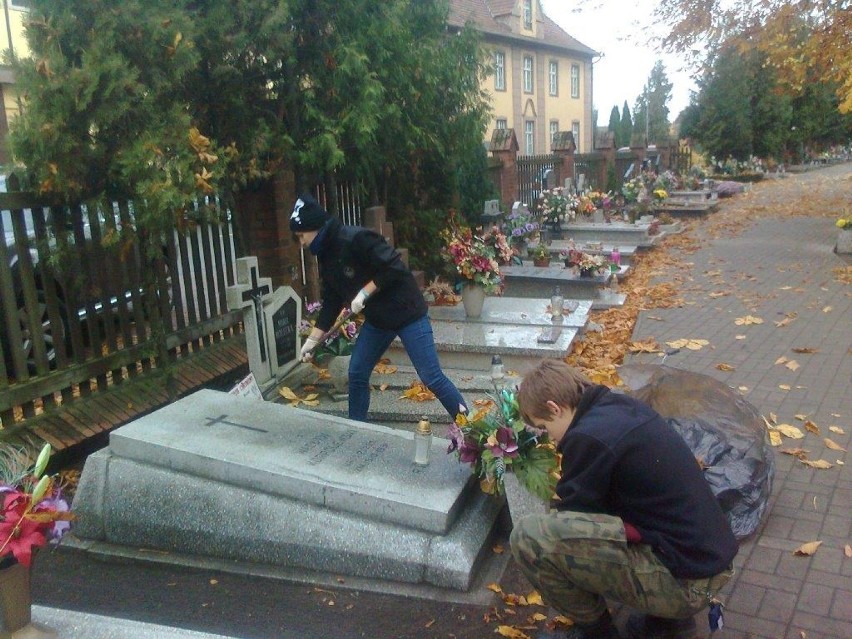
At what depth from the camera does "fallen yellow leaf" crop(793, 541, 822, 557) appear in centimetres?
372

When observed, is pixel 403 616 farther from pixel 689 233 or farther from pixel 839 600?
pixel 689 233

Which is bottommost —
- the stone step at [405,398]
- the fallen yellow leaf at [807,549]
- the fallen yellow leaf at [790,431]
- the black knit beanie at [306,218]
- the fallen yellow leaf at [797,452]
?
the fallen yellow leaf at [807,549]

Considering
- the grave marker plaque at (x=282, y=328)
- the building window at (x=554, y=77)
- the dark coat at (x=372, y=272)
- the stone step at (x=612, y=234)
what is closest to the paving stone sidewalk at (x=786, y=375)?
the stone step at (x=612, y=234)

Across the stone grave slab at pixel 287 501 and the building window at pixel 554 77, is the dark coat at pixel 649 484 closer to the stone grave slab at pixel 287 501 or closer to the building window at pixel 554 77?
the stone grave slab at pixel 287 501

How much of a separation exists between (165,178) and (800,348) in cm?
569

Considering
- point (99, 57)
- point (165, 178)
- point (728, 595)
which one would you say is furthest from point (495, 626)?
point (99, 57)

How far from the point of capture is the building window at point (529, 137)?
3662cm

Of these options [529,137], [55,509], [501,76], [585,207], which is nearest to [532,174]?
[585,207]

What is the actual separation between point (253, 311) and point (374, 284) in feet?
4.70

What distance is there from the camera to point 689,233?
17.0 m

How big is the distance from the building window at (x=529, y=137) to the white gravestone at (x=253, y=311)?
3222 centimetres

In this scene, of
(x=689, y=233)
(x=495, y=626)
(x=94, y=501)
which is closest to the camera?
(x=495, y=626)

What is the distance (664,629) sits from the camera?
10.3 feet

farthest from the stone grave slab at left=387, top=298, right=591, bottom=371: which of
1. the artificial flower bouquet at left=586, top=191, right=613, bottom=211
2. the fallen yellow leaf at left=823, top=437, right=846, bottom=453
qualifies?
the artificial flower bouquet at left=586, top=191, right=613, bottom=211
